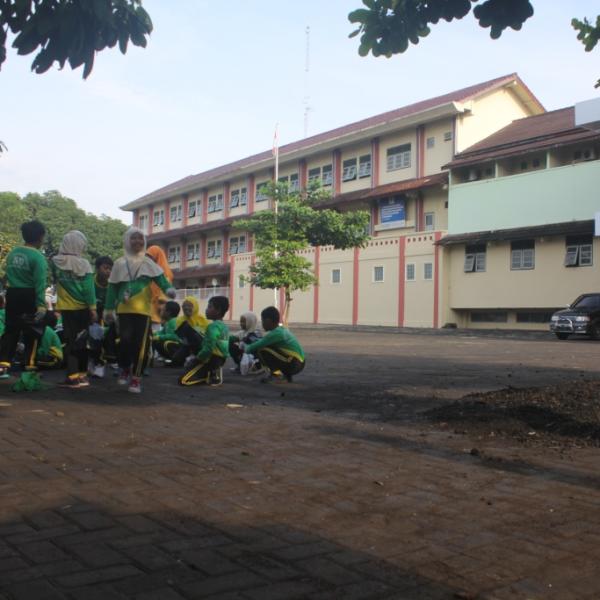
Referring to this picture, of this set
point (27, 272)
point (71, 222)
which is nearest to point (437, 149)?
point (27, 272)

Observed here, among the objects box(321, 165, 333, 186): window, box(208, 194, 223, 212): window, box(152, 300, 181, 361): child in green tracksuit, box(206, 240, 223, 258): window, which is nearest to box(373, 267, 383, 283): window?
box(321, 165, 333, 186): window

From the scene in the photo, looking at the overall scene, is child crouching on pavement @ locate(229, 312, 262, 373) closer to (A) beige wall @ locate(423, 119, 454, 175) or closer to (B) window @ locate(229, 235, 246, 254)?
(A) beige wall @ locate(423, 119, 454, 175)

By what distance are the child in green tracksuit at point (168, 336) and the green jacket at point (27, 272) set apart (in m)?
3.37

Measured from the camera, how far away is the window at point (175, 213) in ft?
202

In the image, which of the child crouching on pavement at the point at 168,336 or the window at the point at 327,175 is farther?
the window at the point at 327,175

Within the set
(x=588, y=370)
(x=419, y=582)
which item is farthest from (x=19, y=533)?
(x=588, y=370)

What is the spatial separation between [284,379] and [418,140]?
31192mm

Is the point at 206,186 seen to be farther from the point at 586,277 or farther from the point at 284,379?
the point at 284,379

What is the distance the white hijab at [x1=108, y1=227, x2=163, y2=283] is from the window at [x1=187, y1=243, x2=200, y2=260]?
51013mm

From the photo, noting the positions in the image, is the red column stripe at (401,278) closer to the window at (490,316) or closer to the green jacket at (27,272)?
the window at (490,316)

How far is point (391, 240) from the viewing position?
123ft

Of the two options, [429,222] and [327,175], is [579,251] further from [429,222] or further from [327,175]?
[327,175]

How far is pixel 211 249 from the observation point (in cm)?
5684

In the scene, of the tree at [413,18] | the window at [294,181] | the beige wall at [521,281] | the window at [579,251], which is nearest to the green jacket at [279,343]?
the tree at [413,18]
